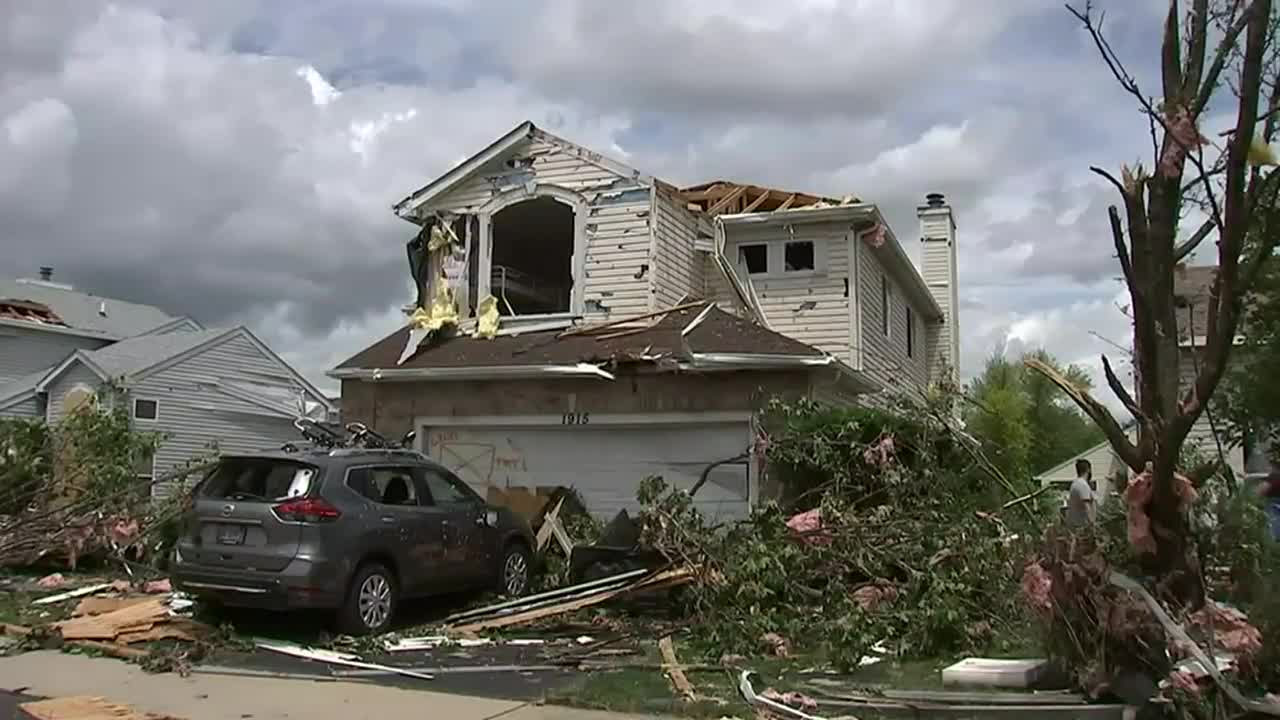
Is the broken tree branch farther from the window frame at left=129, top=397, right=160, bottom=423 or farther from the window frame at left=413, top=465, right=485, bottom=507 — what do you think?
the window frame at left=129, top=397, right=160, bottom=423

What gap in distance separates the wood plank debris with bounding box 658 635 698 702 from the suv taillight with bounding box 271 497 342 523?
3149 millimetres

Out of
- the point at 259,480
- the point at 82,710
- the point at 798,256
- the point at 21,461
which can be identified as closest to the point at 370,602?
the point at 259,480

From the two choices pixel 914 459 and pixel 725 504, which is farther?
pixel 725 504

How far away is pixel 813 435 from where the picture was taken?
42.9 feet

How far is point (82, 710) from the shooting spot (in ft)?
24.9

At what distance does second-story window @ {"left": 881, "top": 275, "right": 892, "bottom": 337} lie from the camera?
20047 mm

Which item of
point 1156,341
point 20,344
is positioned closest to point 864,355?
point 1156,341

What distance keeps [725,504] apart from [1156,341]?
7864mm

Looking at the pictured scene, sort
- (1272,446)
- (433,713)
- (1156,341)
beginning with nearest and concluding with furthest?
(1156,341) → (433,713) → (1272,446)

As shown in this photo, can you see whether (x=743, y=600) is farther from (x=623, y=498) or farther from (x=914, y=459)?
(x=623, y=498)

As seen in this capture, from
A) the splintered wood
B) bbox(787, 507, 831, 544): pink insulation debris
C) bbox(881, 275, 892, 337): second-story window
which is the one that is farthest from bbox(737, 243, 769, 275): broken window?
the splintered wood

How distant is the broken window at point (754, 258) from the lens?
18.6 metres

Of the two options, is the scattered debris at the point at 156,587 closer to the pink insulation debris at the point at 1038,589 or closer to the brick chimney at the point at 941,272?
the pink insulation debris at the point at 1038,589

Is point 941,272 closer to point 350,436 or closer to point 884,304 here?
point 884,304
